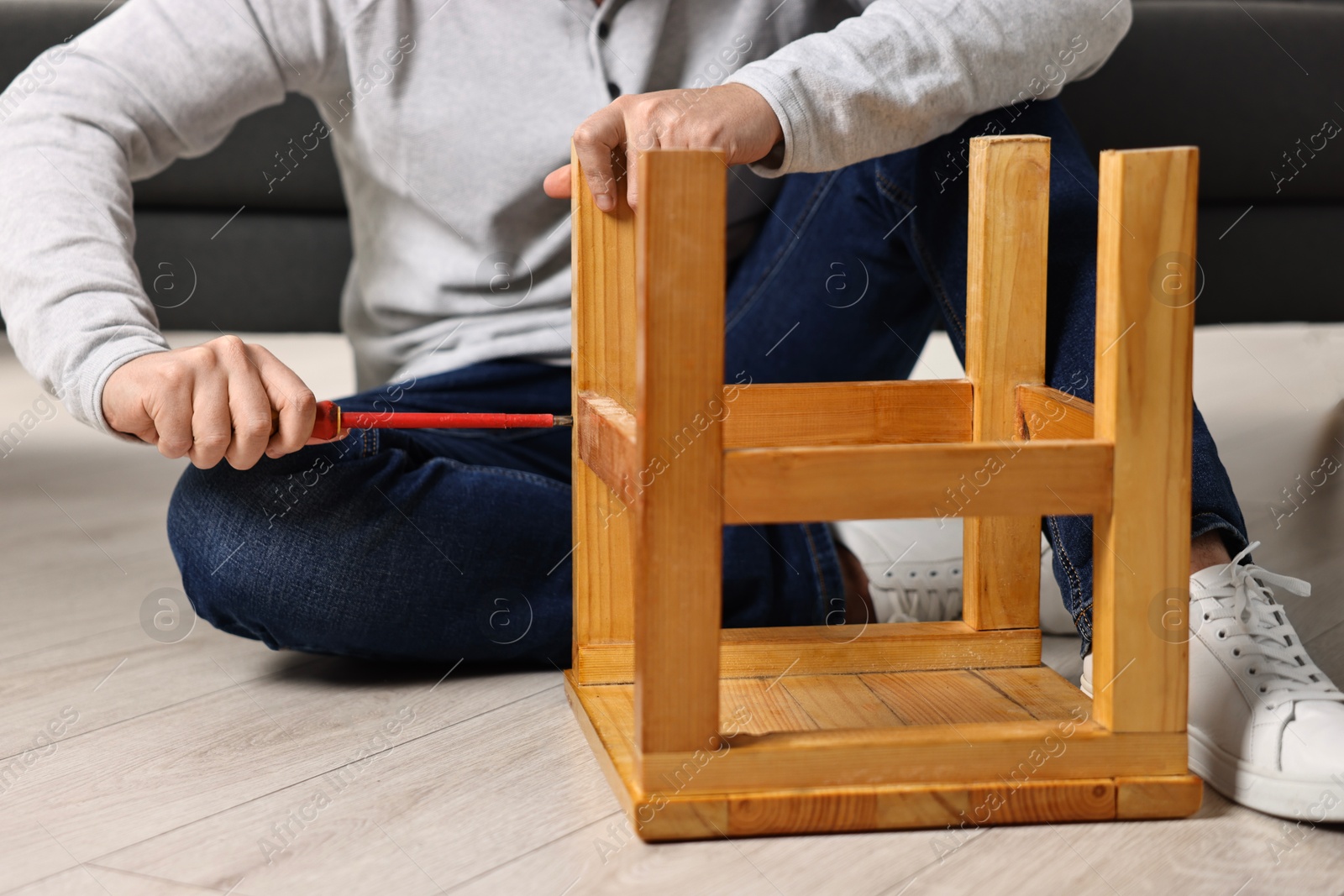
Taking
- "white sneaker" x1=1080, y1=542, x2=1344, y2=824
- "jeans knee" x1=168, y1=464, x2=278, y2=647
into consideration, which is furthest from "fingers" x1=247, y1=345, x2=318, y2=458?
"white sneaker" x1=1080, y1=542, x2=1344, y2=824

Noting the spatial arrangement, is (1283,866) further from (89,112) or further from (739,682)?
(89,112)

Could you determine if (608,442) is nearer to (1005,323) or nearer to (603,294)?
(603,294)

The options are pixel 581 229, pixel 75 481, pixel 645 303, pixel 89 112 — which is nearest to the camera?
pixel 645 303

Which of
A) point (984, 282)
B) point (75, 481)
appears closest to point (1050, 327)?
point (984, 282)

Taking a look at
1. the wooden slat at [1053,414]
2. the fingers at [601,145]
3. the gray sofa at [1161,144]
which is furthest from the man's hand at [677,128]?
the gray sofa at [1161,144]

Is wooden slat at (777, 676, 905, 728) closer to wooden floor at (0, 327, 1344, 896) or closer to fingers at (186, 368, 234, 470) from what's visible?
wooden floor at (0, 327, 1344, 896)

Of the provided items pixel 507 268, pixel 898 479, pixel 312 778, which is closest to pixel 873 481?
pixel 898 479

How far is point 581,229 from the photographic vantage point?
686 millimetres

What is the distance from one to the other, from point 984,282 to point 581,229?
0.77 feet

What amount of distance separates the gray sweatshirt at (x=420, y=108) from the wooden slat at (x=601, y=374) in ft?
0.47

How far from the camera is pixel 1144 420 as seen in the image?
55 cm

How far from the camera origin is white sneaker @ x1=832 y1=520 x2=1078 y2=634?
88cm

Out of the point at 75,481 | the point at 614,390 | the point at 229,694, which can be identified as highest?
the point at 614,390

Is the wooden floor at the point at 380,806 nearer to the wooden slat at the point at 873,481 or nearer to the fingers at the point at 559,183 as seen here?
the wooden slat at the point at 873,481
